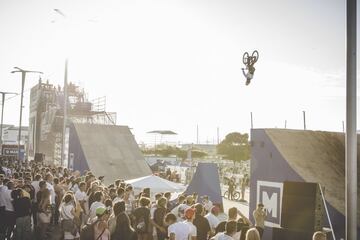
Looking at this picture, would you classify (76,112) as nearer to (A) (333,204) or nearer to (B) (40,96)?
(B) (40,96)

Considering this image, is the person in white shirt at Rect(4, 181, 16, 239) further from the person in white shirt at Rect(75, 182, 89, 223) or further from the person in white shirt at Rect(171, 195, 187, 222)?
the person in white shirt at Rect(171, 195, 187, 222)

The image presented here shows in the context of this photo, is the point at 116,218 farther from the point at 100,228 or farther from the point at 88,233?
the point at 88,233

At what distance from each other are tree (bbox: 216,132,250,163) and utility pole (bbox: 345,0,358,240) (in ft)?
195

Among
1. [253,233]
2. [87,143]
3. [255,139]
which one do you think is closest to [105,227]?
[253,233]

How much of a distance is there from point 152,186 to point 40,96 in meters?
39.0

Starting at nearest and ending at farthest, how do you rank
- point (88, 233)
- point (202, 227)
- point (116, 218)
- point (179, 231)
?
point (88, 233) → point (179, 231) → point (116, 218) → point (202, 227)

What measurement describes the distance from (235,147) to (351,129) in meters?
61.4

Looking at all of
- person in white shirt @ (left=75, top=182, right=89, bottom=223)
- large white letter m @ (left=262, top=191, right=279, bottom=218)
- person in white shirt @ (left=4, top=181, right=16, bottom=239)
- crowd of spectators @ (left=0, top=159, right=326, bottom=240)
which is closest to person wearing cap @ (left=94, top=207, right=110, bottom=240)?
crowd of spectators @ (left=0, top=159, right=326, bottom=240)

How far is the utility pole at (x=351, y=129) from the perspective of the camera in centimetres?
502

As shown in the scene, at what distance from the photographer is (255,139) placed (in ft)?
43.9

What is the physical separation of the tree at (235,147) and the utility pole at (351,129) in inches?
2344

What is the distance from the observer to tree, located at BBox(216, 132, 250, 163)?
64875mm

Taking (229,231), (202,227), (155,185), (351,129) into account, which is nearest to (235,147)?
(155,185)

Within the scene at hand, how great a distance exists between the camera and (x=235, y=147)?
6600 centimetres
